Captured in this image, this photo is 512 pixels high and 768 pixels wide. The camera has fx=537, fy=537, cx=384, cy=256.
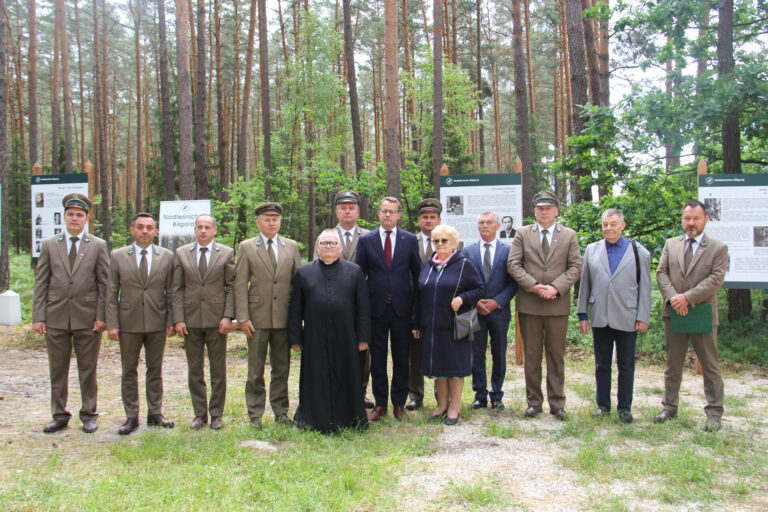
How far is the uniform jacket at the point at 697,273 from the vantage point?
506 cm

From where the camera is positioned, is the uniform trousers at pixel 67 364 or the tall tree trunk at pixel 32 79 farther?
the tall tree trunk at pixel 32 79

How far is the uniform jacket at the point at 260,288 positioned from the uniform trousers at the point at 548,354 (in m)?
2.53

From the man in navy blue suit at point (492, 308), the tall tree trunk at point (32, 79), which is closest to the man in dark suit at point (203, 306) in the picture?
the man in navy blue suit at point (492, 308)

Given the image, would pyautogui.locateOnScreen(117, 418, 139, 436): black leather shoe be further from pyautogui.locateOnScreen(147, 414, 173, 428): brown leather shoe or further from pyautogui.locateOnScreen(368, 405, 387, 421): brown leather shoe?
pyautogui.locateOnScreen(368, 405, 387, 421): brown leather shoe

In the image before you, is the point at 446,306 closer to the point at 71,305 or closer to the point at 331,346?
the point at 331,346

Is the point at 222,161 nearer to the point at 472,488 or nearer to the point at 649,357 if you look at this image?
the point at 649,357

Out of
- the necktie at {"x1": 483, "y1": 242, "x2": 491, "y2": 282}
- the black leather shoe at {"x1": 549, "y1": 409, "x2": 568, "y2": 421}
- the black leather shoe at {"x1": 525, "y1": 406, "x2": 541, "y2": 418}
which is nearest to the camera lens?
the black leather shoe at {"x1": 549, "y1": 409, "x2": 568, "y2": 421}

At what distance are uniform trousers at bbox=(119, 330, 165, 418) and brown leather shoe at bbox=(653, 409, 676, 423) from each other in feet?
15.9

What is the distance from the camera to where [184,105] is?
11.6 meters

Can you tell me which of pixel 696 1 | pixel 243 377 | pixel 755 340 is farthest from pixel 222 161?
pixel 755 340

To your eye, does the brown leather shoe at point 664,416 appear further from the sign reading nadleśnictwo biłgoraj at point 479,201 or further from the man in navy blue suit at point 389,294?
the sign reading nadleśnictwo biłgoraj at point 479,201

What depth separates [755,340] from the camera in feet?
27.7

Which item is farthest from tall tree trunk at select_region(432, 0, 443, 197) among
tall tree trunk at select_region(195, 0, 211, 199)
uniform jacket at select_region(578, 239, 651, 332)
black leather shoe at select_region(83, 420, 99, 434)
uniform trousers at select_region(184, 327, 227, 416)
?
black leather shoe at select_region(83, 420, 99, 434)

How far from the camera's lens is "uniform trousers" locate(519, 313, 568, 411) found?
552 cm
